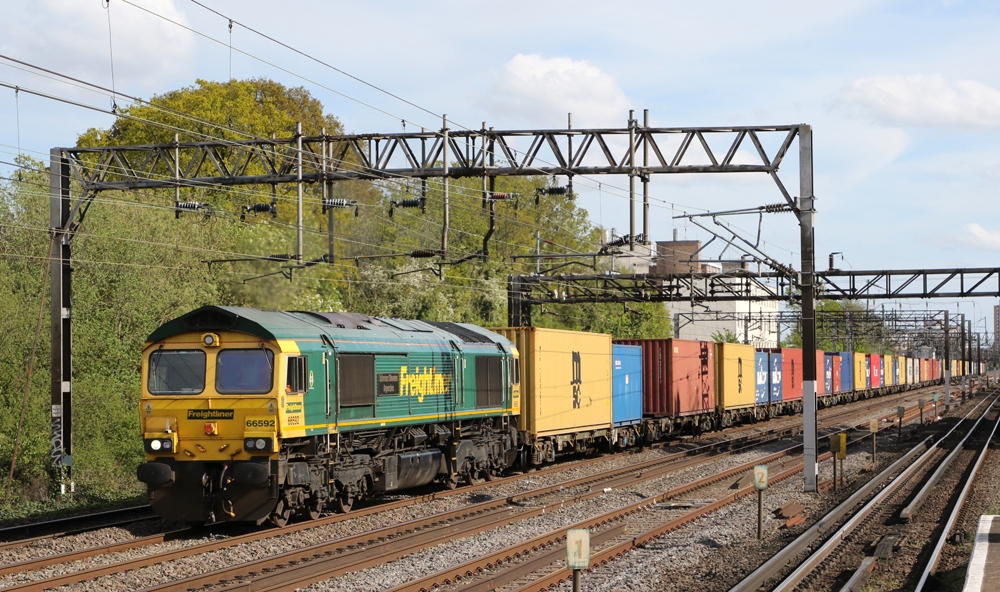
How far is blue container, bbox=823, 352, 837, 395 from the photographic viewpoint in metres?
55.9

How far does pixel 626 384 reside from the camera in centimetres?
2989

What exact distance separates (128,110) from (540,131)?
27.8 metres

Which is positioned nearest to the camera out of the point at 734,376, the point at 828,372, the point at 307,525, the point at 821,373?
the point at 307,525

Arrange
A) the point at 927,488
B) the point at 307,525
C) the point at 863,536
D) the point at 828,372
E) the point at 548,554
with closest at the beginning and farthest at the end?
the point at 548,554 < the point at 307,525 < the point at 863,536 < the point at 927,488 < the point at 828,372

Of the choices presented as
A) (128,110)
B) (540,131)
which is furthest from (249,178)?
(128,110)

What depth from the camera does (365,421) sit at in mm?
17234

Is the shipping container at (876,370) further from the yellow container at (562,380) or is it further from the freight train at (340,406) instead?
the freight train at (340,406)

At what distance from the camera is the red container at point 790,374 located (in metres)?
50.6

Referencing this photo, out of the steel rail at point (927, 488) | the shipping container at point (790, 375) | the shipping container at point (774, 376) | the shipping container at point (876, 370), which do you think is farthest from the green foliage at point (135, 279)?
the shipping container at point (876, 370)

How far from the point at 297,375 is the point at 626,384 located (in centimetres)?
1626

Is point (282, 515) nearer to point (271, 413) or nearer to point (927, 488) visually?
point (271, 413)

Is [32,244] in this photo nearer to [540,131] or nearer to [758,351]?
[540,131]

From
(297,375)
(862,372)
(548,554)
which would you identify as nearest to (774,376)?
(862,372)

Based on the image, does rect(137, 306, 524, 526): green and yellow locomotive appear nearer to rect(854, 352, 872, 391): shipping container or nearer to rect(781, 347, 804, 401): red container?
rect(781, 347, 804, 401): red container
